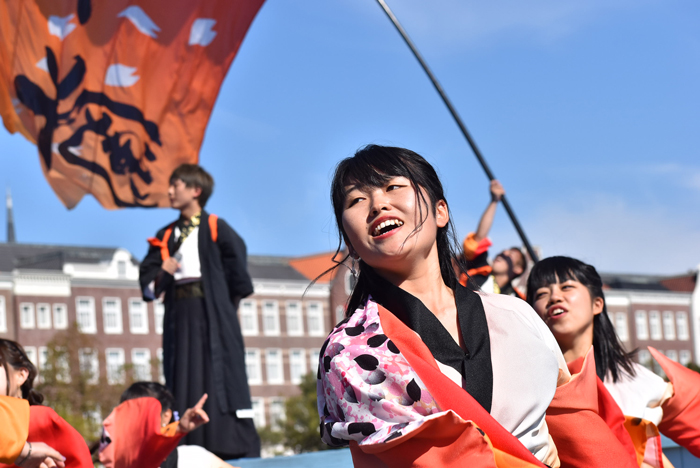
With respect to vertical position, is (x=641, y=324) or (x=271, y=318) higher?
(x=271, y=318)

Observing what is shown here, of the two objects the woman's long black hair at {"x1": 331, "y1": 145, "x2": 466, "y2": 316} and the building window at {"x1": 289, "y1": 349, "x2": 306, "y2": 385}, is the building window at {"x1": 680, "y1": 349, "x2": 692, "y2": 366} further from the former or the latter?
the woman's long black hair at {"x1": 331, "y1": 145, "x2": 466, "y2": 316}

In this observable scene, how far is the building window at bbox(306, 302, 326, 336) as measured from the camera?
5581 cm

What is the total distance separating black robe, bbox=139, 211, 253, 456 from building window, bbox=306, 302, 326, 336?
49.6m

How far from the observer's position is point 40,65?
7.56m

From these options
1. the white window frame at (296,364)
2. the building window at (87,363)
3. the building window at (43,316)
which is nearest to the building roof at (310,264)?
the white window frame at (296,364)

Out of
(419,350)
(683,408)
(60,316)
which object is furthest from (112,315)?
(419,350)

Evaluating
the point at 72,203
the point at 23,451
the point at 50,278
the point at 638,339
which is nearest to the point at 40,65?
the point at 72,203

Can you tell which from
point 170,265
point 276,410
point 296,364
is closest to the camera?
point 170,265

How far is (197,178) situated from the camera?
6.17 meters

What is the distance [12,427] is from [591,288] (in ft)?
7.08

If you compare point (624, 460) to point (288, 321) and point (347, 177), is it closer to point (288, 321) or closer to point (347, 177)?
point (347, 177)

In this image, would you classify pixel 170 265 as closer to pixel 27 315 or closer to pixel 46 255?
pixel 27 315

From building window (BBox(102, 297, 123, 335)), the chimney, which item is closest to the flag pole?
building window (BBox(102, 297, 123, 335))

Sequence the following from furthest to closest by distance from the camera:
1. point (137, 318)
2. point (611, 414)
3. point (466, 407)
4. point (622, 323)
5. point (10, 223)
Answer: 1. point (10, 223)
2. point (622, 323)
3. point (137, 318)
4. point (611, 414)
5. point (466, 407)
